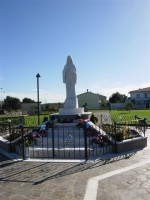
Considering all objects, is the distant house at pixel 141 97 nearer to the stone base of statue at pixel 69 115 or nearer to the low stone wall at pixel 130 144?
the stone base of statue at pixel 69 115

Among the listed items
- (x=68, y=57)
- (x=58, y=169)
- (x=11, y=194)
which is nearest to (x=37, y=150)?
(x=58, y=169)

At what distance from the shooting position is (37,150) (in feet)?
31.9

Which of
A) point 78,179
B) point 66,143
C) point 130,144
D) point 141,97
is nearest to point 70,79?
point 66,143

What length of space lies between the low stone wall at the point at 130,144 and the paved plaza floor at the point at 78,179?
913 millimetres

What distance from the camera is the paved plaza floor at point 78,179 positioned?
544 centimetres

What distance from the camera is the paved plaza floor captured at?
5.44 m

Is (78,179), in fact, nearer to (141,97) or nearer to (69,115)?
(69,115)

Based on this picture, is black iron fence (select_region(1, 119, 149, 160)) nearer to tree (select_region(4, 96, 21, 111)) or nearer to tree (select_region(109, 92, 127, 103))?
tree (select_region(4, 96, 21, 111))

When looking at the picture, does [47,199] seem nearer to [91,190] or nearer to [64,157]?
[91,190]

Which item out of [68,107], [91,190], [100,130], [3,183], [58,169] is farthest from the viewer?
[68,107]

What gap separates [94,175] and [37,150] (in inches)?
142

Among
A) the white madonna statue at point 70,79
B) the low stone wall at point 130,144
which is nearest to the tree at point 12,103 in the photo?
the white madonna statue at point 70,79

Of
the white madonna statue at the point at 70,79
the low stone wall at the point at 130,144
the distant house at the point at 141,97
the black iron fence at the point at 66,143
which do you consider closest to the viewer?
the black iron fence at the point at 66,143

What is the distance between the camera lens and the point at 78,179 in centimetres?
647
